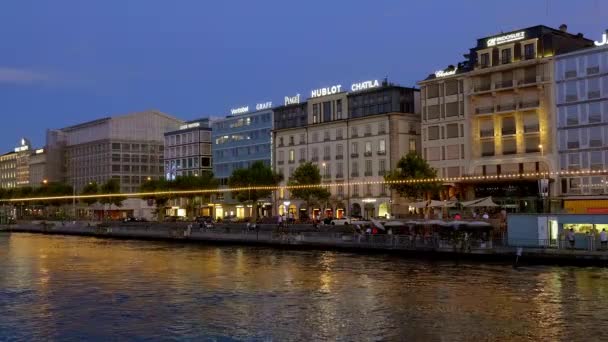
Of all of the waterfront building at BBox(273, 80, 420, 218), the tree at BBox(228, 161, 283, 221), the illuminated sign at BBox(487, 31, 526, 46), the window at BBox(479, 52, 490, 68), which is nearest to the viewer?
the illuminated sign at BBox(487, 31, 526, 46)

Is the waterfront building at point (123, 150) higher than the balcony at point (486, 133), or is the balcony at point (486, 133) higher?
the waterfront building at point (123, 150)

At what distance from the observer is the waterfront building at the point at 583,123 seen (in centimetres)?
8144

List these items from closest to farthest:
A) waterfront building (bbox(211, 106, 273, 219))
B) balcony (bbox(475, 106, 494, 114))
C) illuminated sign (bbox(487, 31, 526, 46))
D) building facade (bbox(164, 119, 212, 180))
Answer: illuminated sign (bbox(487, 31, 526, 46)) → balcony (bbox(475, 106, 494, 114)) → waterfront building (bbox(211, 106, 273, 219)) → building facade (bbox(164, 119, 212, 180))

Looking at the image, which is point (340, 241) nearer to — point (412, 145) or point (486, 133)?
point (486, 133)

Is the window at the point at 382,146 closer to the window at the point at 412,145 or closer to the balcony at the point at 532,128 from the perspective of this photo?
the window at the point at 412,145

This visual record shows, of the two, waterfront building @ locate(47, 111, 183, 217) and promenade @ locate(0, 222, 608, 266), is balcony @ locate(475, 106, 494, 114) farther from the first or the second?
waterfront building @ locate(47, 111, 183, 217)

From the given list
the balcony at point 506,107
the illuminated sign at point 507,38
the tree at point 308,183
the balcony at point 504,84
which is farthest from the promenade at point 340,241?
the illuminated sign at point 507,38

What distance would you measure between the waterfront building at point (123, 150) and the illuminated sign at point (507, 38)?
347 ft

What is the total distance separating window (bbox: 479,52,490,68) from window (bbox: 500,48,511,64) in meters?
2.03

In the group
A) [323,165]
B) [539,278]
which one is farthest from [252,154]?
[539,278]

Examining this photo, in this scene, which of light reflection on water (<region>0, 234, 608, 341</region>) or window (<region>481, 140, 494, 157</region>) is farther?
window (<region>481, 140, 494, 157</region>)

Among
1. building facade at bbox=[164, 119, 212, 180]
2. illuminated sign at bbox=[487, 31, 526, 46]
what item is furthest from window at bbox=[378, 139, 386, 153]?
building facade at bbox=[164, 119, 212, 180]

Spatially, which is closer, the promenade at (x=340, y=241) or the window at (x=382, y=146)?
the promenade at (x=340, y=241)

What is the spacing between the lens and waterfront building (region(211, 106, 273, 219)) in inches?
5089
